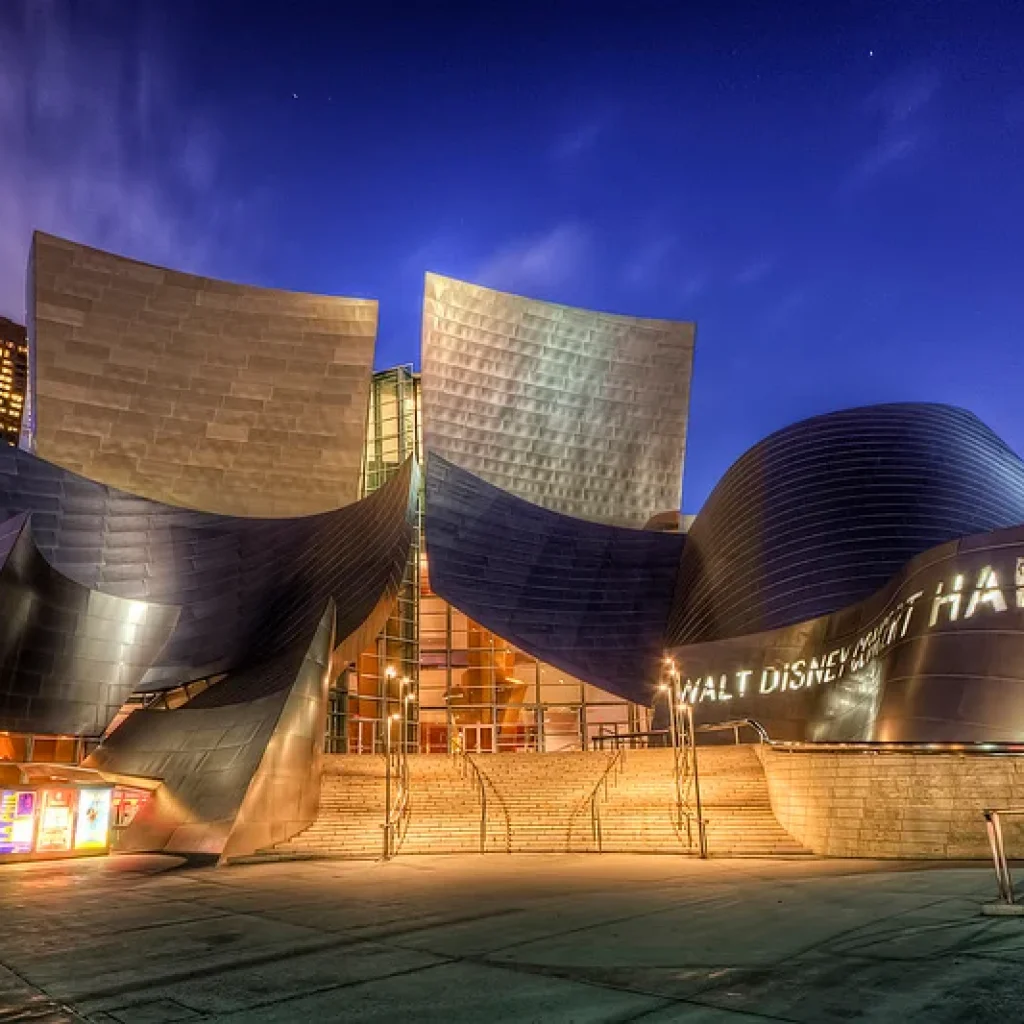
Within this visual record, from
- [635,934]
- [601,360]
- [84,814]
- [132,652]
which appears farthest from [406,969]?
[601,360]

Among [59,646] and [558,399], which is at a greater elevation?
[558,399]

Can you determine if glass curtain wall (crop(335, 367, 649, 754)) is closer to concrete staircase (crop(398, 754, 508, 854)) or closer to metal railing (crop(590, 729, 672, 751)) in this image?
metal railing (crop(590, 729, 672, 751))

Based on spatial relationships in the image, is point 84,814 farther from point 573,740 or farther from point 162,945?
point 573,740

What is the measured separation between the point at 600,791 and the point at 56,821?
442 inches

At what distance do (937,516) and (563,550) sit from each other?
47.5 feet

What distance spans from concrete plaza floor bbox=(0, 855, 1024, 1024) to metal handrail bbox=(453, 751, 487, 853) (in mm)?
5716

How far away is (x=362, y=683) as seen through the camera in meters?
34.2

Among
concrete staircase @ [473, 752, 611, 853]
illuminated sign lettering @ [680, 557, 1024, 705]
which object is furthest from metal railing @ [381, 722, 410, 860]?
illuminated sign lettering @ [680, 557, 1024, 705]

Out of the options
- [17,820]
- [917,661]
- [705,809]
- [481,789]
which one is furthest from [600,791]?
[17,820]

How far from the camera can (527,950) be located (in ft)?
19.3

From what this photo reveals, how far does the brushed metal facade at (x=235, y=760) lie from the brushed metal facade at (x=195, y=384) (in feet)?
56.4

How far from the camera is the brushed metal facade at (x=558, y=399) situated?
4119cm

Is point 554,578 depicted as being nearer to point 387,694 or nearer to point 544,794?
point 387,694

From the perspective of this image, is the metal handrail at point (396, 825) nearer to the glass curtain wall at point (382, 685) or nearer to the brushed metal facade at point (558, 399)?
the glass curtain wall at point (382, 685)
